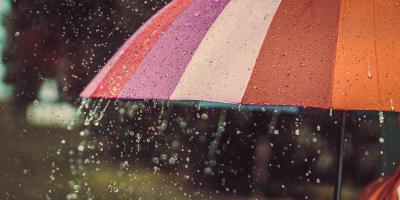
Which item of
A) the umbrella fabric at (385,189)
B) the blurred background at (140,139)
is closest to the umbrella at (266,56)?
the umbrella fabric at (385,189)

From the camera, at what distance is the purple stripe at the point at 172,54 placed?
2.82 metres

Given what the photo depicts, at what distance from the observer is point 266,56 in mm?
2648

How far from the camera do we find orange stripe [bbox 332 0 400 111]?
2447mm

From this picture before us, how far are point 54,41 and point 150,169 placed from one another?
2.49 m

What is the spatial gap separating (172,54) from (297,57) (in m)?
0.53

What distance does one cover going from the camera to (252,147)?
8.83 m

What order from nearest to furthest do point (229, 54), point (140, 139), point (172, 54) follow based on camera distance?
point (229, 54) < point (172, 54) < point (140, 139)

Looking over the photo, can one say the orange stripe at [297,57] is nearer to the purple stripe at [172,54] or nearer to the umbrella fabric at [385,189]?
the purple stripe at [172,54]

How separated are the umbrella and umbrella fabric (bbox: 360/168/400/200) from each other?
0.29 metres

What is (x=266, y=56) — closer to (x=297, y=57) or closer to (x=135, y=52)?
(x=297, y=57)

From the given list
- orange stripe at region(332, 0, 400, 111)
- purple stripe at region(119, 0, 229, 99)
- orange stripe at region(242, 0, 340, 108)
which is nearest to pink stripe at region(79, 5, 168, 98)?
purple stripe at region(119, 0, 229, 99)

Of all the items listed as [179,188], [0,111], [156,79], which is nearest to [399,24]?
[156,79]

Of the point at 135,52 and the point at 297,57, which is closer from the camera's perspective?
the point at 297,57

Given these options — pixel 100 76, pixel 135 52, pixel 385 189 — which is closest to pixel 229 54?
pixel 135 52
